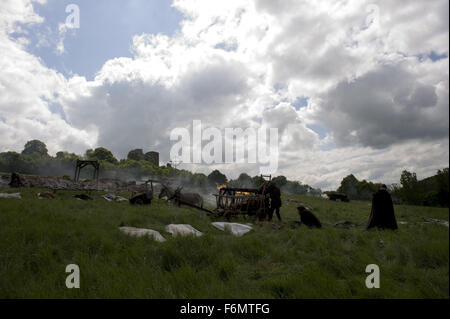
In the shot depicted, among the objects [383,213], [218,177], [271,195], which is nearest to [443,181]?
[383,213]

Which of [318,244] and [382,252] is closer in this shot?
[382,252]

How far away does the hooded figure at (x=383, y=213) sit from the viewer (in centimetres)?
854

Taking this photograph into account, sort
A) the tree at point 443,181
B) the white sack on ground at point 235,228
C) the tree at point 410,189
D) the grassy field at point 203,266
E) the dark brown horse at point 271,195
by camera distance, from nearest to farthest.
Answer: the grassy field at point 203,266, the white sack on ground at point 235,228, the dark brown horse at point 271,195, the tree at point 443,181, the tree at point 410,189

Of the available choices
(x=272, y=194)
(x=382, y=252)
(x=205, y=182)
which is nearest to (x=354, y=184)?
(x=205, y=182)

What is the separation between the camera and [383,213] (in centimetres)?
862

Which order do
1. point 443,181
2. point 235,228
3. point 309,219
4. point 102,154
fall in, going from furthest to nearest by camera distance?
point 102,154
point 443,181
point 309,219
point 235,228

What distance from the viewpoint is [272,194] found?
12.0m

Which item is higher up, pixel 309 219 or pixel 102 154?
pixel 102 154

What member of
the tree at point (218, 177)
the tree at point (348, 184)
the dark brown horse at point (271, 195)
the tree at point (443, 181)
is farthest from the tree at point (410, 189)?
the tree at point (218, 177)

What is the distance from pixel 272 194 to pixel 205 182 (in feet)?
304

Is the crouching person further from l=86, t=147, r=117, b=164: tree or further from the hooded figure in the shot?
l=86, t=147, r=117, b=164: tree

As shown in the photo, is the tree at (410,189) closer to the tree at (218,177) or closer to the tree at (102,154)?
the tree at (218,177)

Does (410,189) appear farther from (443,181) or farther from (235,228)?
(235,228)
